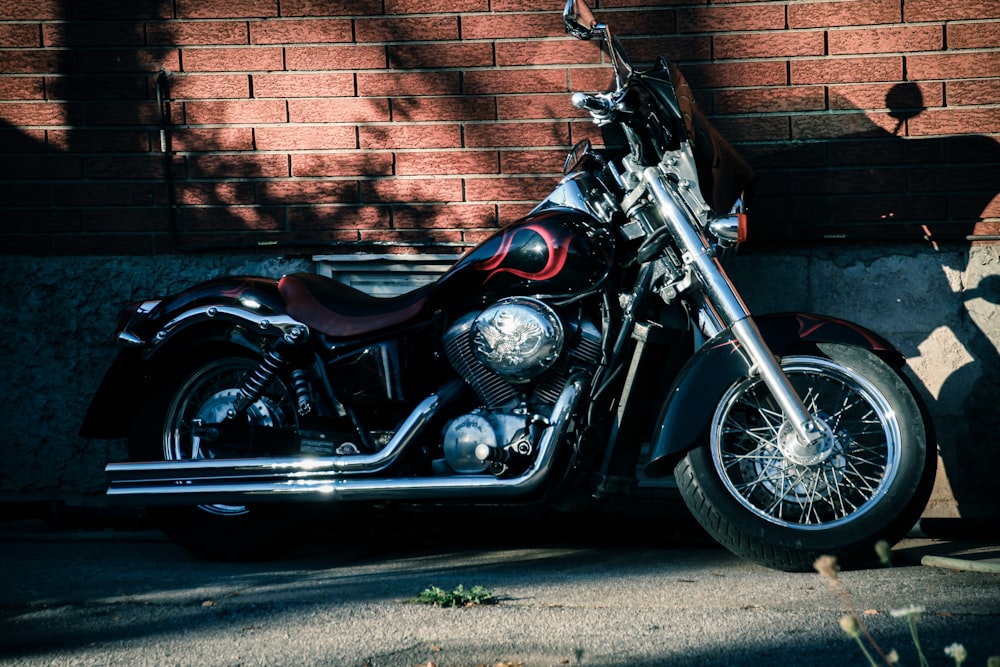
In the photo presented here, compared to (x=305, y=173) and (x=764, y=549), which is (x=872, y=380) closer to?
(x=764, y=549)

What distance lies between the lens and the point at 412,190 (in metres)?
4.80

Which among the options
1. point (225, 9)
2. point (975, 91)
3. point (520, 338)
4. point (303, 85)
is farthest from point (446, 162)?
point (975, 91)

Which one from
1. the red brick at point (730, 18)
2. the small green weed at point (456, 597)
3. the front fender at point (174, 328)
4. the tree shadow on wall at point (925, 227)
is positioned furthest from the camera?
the red brick at point (730, 18)

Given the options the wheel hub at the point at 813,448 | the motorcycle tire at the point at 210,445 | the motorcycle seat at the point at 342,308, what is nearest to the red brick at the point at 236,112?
the motorcycle seat at the point at 342,308

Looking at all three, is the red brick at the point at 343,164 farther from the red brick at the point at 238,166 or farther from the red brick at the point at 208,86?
the red brick at the point at 208,86

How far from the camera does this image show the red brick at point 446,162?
15.6 feet

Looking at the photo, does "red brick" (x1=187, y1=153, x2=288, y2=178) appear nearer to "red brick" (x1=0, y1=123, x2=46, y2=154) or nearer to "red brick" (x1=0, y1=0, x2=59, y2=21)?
"red brick" (x1=0, y1=123, x2=46, y2=154)

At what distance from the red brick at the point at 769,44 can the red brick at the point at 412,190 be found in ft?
4.45

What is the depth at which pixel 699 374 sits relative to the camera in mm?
3508

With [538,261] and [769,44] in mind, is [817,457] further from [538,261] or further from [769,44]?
[769,44]

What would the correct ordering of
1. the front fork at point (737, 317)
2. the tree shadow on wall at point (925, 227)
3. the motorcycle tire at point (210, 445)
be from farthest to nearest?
1. the tree shadow on wall at point (925, 227)
2. the motorcycle tire at point (210, 445)
3. the front fork at point (737, 317)

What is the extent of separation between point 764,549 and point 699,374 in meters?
0.62

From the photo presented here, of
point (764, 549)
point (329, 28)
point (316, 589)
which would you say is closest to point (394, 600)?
point (316, 589)

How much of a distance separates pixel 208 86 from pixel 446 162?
1.21 metres
